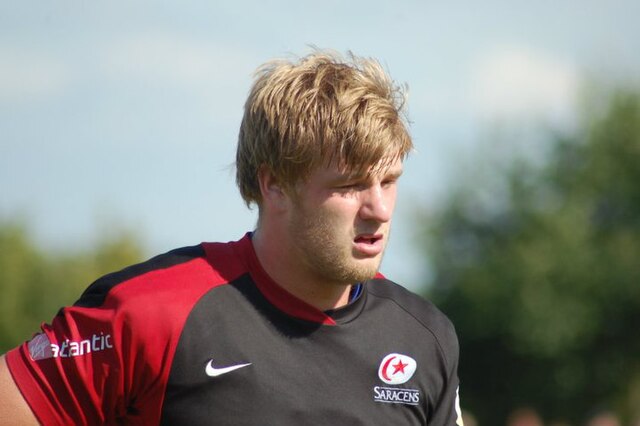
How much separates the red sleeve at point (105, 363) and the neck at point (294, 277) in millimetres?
514

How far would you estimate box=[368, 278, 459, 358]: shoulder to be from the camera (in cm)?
509

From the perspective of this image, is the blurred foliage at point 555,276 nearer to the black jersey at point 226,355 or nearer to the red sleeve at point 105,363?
the black jersey at point 226,355

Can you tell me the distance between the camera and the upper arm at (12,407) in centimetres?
437

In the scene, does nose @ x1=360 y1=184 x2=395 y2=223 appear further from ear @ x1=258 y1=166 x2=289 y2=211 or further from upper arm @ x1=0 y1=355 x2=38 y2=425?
upper arm @ x1=0 y1=355 x2=38 y2=425

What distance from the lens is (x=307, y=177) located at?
470 centimetres

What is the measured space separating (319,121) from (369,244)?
553 mm

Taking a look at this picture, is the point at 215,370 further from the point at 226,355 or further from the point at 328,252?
the point at 328,252

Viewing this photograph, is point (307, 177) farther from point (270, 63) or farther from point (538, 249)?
point (538, 249)

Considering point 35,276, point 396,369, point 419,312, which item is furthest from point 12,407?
point 35,276

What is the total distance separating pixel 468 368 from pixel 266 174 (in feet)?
140

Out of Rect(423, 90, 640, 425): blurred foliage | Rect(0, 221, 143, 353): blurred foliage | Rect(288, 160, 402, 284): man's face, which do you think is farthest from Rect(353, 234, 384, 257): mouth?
Rect(0, 221, 143, 353): blurred foliage

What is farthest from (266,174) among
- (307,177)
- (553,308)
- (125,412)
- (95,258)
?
(95,258)

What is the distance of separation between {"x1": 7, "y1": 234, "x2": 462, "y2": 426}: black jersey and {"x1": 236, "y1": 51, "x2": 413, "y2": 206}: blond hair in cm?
45

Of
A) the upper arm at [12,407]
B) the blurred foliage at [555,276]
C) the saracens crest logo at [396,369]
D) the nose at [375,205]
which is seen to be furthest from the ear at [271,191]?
the blurred foliage at [555,276]
